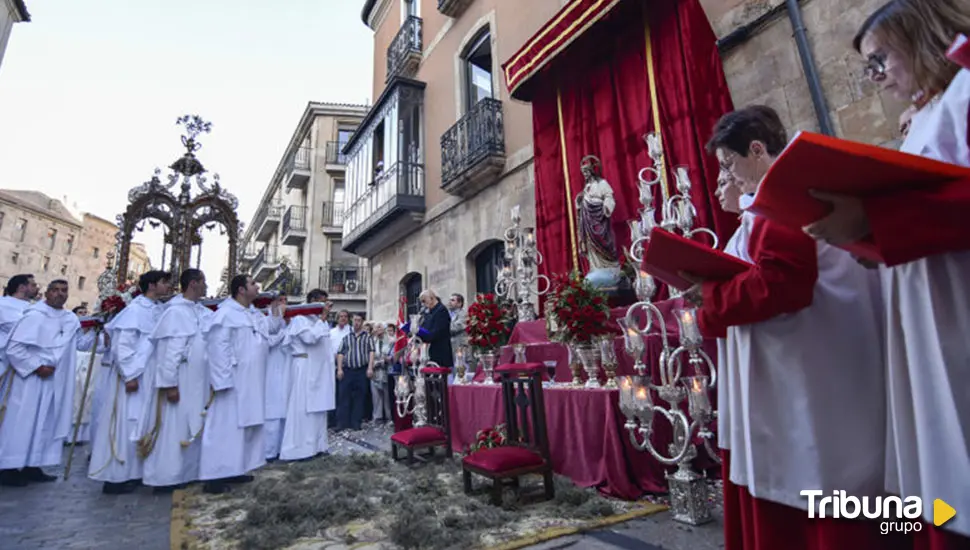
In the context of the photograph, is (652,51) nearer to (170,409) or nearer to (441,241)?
(441,241)

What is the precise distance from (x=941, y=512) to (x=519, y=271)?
5455 mm

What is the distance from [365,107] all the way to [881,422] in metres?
27.9

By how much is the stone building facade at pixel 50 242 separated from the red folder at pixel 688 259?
1526 inches

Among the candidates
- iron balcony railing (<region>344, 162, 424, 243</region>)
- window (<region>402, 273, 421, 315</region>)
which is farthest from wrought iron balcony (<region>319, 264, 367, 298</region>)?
window (<region>402, 273, 421, 315</region>)

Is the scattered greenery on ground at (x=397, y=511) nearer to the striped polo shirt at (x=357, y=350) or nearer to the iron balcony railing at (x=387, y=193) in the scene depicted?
the striped polo shirt at (x=357, y=350)

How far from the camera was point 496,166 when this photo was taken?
9289mm

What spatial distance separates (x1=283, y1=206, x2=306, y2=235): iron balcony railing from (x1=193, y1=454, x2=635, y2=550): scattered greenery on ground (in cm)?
2406

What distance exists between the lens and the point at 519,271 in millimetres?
6387

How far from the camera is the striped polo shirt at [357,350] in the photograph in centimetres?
830

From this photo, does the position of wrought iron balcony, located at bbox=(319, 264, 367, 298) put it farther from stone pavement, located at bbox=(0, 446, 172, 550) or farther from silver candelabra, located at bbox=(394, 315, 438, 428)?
stone pavement, located at bbox=(0, 446, 172, 550)

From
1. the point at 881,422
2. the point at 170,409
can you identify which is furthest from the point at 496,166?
the point at 881,422

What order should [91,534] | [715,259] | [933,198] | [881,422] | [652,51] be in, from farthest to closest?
[652,51]
[91,534]
[715,259]
[881,422]
[933,198]

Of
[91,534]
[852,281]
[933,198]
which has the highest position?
[933,198]

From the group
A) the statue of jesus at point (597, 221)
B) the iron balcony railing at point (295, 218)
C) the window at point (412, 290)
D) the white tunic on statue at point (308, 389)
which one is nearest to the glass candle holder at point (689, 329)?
the statue of jesus at point (597, 221)
